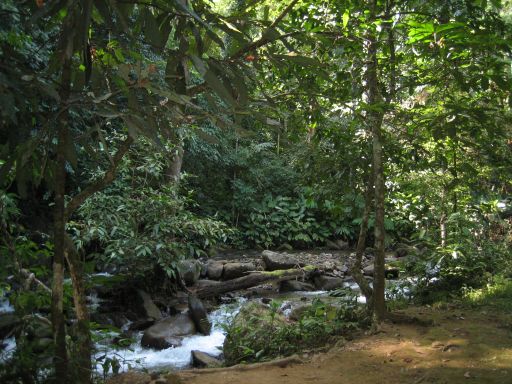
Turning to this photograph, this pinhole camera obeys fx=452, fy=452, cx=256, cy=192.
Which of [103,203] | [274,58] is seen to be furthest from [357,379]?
[103,203]

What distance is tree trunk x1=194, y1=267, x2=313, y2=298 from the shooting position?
8.48 metres

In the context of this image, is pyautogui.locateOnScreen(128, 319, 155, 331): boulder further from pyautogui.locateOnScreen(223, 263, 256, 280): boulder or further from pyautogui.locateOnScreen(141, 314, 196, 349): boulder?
pyautogui.locateOnScreen(223, 263, 256, 280): boulder

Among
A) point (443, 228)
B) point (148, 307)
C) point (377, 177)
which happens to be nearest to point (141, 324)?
point (148, 307)

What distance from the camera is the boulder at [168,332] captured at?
6.16 meters

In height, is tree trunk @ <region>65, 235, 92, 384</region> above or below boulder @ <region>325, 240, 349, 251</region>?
below

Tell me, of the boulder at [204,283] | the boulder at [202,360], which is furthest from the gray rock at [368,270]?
the boulder at [202,360]

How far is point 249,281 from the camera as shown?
9.22 metres

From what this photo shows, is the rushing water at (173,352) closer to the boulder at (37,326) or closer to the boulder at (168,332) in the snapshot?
the boulder at (168,332)

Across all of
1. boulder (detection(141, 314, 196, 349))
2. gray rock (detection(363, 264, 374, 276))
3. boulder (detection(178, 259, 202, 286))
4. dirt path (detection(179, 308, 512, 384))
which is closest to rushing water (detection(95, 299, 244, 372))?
boulder (detection(141, 314, 196, 349))

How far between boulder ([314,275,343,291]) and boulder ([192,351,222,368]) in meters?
4.25

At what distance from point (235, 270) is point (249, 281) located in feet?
2.17

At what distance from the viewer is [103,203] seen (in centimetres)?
674

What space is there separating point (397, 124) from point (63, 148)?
3.78 metres

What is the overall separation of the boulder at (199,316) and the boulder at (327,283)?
10.4 ft
